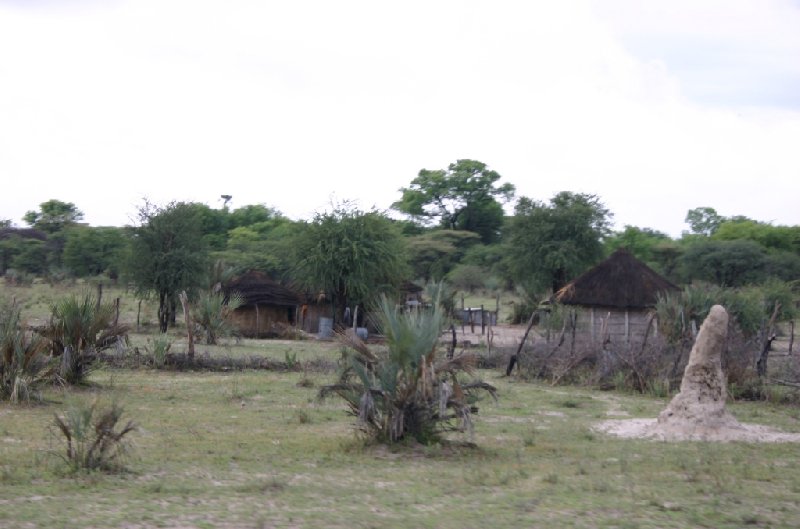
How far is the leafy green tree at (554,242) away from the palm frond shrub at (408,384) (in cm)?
3889

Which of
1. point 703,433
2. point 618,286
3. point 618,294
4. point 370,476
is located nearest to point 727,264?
point 618,286

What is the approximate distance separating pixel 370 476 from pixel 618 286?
29310 millimetres

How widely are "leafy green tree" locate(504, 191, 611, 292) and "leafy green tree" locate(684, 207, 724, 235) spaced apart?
59657mm

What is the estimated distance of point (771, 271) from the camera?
60312 millimetres

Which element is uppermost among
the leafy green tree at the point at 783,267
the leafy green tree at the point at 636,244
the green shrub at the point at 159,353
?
the leafy green tree at the point at 636,244

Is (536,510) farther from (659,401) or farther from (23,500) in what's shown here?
(659,401)

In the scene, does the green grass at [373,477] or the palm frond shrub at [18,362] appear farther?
the palm frond shrub at [18,362]

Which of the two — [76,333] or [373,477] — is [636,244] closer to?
[76,333]

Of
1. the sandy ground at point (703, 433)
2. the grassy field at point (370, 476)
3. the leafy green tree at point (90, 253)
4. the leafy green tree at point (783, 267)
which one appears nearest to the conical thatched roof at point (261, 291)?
the leafy green tree at point (90, 253)

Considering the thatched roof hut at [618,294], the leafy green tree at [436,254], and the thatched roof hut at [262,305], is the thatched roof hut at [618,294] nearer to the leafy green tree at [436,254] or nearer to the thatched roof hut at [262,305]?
the thatched roof hut at [262,305]

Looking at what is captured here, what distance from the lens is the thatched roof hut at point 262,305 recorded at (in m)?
42.2

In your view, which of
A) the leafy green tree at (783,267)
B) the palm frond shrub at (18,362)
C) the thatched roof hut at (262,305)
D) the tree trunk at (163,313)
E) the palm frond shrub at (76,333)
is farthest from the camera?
the leafy green tree at (783,267)

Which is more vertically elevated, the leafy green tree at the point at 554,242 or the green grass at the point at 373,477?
the leafy green tree at the point at 554,242

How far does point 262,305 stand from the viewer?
42.9 m
